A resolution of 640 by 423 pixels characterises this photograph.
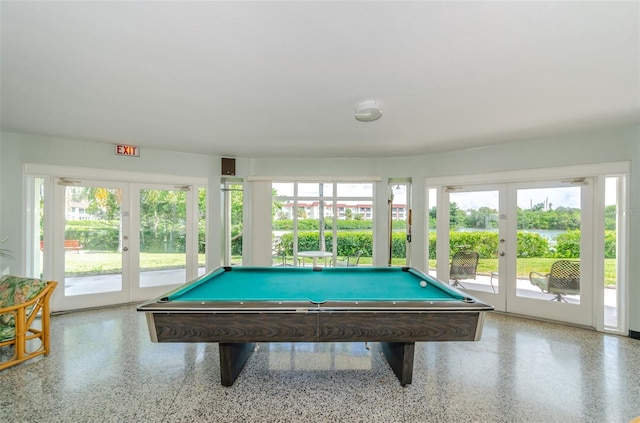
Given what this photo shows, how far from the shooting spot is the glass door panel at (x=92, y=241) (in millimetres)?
4066

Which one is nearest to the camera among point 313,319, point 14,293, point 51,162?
point 313,319

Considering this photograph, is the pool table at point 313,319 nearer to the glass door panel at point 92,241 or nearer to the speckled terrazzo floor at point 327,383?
the speckled terrazzo floor at point 327,383

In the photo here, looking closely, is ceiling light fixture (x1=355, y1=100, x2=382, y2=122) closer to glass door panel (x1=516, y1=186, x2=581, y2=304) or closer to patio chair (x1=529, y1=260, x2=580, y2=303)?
glass door panel (x1=516, y1=186, x2=581, y2=304)

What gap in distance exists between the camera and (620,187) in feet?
11.1

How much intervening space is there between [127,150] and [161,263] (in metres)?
1.87

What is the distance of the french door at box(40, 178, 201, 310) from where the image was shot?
4.01 meters

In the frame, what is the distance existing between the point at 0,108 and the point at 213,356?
3.24 meters

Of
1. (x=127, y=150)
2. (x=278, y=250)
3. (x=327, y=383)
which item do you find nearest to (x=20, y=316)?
(x=127, y=150)

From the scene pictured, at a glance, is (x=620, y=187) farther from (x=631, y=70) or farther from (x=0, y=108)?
(x=0, y=108)

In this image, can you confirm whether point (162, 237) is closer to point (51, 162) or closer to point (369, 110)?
point (51, 162)

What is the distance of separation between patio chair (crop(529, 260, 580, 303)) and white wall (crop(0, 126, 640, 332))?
0.49 meters

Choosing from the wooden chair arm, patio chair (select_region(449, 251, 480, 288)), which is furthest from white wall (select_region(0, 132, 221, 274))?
patio chair (select_region(449, 251, 480, 288))

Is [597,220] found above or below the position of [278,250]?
above

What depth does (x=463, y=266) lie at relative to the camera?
441cm
